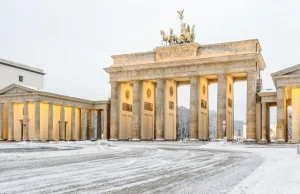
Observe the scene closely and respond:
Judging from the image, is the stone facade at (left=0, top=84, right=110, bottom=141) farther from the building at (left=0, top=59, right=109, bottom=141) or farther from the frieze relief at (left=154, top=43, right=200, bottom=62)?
the frieze relief at (left=154, top=43, right=200, bottom=62)

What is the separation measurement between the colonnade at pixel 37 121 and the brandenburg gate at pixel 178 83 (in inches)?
381

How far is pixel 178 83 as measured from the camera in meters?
78.3

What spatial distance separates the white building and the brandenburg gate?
29.6 m

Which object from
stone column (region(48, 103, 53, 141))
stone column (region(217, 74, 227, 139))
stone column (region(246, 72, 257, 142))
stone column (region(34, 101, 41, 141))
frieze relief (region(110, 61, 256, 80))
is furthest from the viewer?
stone column (region(48, 103, 53, 141))

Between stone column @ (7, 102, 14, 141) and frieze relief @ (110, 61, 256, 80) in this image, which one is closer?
frieze relief @ (110, 61, 256, 80)

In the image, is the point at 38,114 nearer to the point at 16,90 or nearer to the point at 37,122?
the point at 37,122

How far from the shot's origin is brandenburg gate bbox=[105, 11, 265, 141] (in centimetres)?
6353

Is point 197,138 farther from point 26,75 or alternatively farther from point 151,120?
point 26,75

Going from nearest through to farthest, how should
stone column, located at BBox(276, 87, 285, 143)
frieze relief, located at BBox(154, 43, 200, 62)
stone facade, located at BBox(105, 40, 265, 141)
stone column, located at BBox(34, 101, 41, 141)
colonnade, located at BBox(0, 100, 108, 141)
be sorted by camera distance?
stone column, located at BBox(276, 87, 285, 143), stone facade, located at BBox(105, 40, 265, 141), stone column, located at BBox(34, 101, 41, 141), colonnade, located at BBox(0, 100, 108, 141), frieze relief, located at BBox(154, 43, 200, 62)

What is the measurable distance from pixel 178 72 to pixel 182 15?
1390 centimetres

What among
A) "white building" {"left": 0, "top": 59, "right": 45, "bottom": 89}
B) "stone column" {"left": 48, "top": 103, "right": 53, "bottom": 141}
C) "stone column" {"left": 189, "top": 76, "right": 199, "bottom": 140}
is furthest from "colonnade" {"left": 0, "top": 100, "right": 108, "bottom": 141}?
"stone column" {"left": 189, "top": 76, "right": 199, "bottom": 140}

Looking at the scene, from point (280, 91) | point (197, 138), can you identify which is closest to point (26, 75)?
point (197, 138)

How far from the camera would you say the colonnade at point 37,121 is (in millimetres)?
67912

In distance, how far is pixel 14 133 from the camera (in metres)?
74.5
